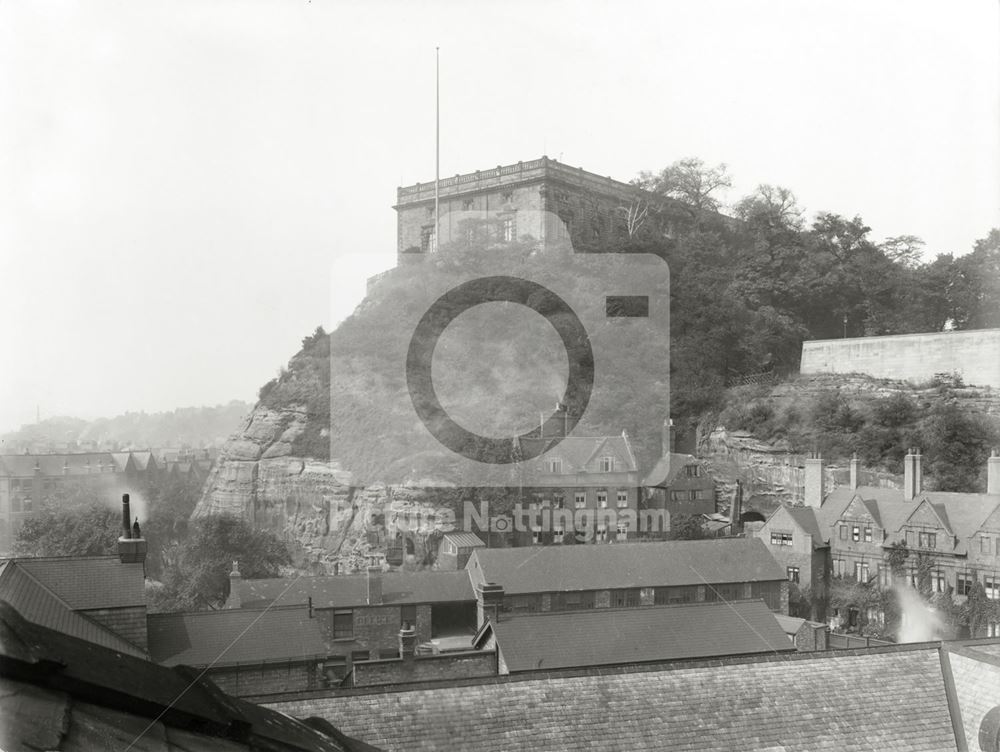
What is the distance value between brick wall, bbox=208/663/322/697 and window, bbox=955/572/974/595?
2209 cm

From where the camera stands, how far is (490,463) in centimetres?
3659

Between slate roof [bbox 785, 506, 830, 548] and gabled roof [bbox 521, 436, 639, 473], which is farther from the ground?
gabled roof [bbox 521, 436, 639, 473]

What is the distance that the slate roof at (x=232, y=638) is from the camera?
15.6 metres

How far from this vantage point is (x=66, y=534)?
34656 millimetres

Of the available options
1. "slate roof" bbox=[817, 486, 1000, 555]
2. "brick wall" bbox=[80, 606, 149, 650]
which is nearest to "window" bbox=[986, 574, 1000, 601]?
"slate roof" bbox=[817, 486, 1000, 555]

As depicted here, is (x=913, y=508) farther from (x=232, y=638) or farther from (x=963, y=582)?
(x=232, y=638)

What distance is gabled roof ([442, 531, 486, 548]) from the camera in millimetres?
31016

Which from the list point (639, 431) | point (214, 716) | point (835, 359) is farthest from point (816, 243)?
point (214, 716)

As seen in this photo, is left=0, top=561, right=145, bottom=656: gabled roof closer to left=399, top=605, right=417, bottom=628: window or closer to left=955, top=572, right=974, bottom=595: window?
left=399, top=605, right=417, bottom=628: window

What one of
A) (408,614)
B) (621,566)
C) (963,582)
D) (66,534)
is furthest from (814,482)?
(66,534)

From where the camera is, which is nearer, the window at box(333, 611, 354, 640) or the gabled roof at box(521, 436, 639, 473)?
the window at box(333, 611, 354, 640)

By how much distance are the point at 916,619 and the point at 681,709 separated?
75.3 feet

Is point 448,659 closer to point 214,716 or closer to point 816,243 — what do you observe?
point 214,716

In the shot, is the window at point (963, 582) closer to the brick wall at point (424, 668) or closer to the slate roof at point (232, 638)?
the brick wall at point (424, 668)
